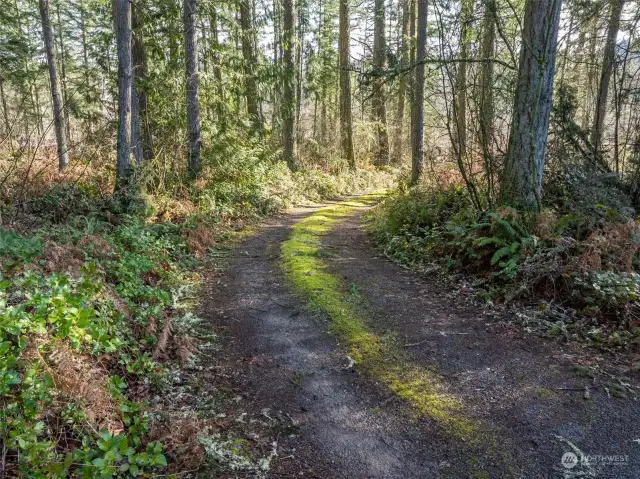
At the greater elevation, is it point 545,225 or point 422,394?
point 545,225

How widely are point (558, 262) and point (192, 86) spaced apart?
422 inches

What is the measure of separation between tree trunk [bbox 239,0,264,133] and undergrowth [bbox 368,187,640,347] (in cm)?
Answer: 950

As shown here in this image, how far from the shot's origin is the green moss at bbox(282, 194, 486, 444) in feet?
11.8

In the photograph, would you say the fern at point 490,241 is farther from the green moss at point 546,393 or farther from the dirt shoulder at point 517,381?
the green moss at point 546,393

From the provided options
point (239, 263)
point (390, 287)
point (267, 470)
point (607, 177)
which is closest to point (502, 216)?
point (390, 287)

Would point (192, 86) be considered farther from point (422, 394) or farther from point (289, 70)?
point (422, 394)

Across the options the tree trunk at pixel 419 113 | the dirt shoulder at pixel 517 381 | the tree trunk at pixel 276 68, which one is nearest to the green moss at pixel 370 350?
the dirt shoulder at pixel 517 381

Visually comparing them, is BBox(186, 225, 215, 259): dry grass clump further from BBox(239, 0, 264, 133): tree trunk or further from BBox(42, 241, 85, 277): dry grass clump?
BBox(239, 0, 264, 133): tree trunk

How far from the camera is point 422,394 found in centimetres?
388

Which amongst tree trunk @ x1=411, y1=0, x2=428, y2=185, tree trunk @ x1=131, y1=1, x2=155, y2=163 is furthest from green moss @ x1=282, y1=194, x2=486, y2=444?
tree trunk @ x1=411, y1=0, x2=428, y2=185

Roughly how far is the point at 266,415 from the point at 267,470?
2.11 ft

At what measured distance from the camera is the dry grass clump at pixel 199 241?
8.34 meters

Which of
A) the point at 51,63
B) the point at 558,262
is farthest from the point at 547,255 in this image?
the point at 51,63

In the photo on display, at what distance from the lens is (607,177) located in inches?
320
